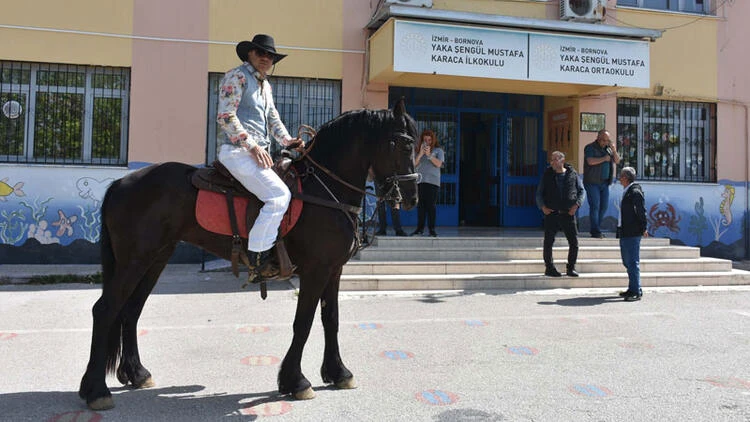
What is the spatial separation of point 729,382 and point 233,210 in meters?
4.24

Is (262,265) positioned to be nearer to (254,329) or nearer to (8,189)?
(254,329)

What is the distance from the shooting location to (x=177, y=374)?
4840mm

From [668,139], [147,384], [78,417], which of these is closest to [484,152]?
[668,139]

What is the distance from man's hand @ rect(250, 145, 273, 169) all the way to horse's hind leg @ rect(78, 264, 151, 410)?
1179mm

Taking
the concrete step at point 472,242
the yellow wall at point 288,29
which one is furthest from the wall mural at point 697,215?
the yellow wall at point 288,29

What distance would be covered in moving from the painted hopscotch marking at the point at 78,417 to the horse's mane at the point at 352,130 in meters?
2.40

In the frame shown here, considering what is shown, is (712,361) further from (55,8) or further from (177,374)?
(55,8)

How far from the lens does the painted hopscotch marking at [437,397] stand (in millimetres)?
4234

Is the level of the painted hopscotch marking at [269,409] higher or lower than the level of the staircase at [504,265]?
lower

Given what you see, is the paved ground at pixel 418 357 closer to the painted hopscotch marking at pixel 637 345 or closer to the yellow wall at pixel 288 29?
the painted hopscotch marking at pixel 637 345

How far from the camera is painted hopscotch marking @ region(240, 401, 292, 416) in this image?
157 inches

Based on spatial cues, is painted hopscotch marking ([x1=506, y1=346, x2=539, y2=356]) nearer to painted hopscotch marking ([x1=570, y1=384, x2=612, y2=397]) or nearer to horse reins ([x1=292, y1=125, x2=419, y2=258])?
painted hopscotch marking ([x1=570, y1=384, x2=612, y2=397])

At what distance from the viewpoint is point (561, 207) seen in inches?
378

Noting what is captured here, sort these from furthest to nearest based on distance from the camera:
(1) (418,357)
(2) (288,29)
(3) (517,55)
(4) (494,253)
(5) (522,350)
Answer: (2) (288,29) < (3) (517,55) < (4) (494,253) < (5) (522,350) < (1) (418,357)
